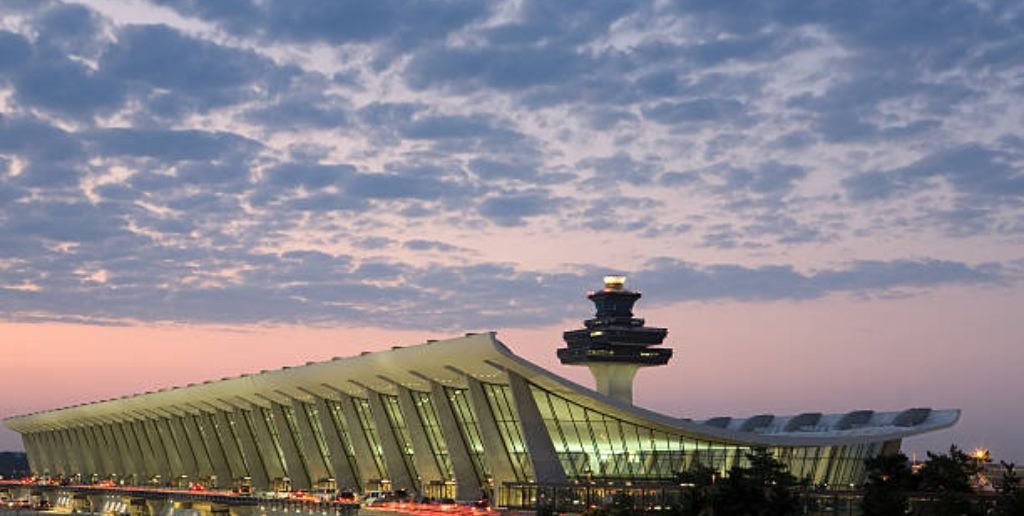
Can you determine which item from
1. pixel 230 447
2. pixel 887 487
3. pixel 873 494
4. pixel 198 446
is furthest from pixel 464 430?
pixel 198 446

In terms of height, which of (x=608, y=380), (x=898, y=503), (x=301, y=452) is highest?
(x=608, y=380)

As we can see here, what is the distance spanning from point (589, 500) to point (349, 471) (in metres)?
40.5

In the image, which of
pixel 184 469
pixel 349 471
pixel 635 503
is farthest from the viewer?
pixel 184 469

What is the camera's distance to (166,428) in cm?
15062

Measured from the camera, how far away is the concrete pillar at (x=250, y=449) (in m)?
128

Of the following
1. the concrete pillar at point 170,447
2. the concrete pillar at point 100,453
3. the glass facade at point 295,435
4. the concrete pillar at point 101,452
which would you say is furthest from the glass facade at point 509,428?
the concrete pillar at point 100,453

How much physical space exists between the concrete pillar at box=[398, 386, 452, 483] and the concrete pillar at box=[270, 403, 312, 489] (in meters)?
26.1

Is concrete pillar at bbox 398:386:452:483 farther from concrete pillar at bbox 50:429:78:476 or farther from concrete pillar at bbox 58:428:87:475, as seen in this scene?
concrete pillar at bbox 50:429:78:476

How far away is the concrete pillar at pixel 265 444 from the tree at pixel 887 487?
67324 millimetres

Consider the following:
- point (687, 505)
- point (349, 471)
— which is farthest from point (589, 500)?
point (349, 471)

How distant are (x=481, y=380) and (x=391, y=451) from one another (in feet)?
57.4

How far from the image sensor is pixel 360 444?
10188cm

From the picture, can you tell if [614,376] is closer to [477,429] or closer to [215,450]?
[215,450]

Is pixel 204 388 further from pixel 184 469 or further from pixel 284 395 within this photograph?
pixel 184 469
